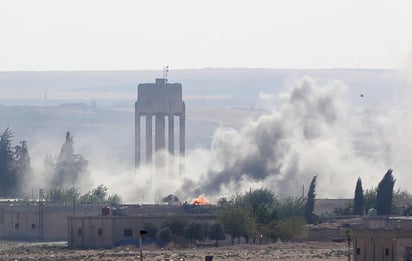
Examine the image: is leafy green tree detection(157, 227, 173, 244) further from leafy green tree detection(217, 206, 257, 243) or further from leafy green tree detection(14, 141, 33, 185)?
leafy green tree detection(14, 141, 33, 185)

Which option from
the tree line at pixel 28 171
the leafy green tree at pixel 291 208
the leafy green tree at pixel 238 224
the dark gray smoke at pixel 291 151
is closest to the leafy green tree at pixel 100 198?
the tree line at pixel 28 171

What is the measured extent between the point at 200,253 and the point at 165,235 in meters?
9.65

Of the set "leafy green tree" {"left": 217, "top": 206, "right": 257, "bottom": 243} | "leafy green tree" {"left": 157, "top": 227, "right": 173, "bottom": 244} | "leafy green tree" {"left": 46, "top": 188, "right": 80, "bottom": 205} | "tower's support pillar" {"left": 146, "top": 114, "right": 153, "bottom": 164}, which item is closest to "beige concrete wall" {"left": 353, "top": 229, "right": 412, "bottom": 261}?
"leafy green tree" {"left": 157, "top": 227, "right": 173, "bottom": 244}

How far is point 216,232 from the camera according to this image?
100 m

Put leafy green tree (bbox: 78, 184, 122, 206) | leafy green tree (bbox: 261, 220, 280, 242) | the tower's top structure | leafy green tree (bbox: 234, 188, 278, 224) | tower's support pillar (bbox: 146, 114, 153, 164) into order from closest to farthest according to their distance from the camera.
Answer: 1. leafy green tree (bbox: 261, 220, 280, 242)
2. leafy green tree (bbox: 234, 188, 278, 224)
3. leafy green tree (bbox: 78, 184, 122, 206)
4. the tower's top structure
5. tower's support pillar (bbox: 146, 114, 153, 164)

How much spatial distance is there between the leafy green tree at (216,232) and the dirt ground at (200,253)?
3.58 meters

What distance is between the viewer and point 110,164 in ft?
616

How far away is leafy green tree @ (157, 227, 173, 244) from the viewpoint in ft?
326

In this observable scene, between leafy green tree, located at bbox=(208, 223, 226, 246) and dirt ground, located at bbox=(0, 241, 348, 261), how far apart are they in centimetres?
358

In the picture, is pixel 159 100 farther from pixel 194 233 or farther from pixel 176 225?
pixel 194 233

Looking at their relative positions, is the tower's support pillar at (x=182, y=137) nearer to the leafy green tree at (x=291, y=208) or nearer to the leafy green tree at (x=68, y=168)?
the leafy green tree at (x=68, y=168)

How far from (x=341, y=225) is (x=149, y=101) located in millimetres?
49979

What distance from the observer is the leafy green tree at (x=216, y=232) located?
100 m

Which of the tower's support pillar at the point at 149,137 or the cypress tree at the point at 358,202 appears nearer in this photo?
the cypress tree at the point at 358,202
